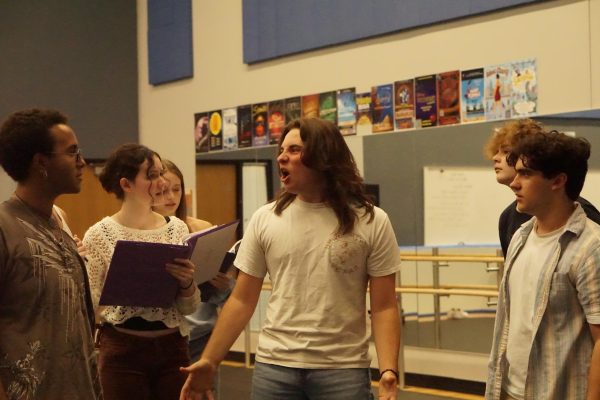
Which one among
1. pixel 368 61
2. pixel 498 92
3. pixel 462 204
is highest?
pixel 368 61

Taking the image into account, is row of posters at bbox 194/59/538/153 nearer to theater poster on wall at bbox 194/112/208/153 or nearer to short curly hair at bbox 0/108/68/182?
theater poster on wall at bbox 194/112/208/153

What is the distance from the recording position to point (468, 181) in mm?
6262

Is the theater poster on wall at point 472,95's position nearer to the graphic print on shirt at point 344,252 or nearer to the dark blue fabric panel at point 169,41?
the dark blue fabric panel at point 169,41

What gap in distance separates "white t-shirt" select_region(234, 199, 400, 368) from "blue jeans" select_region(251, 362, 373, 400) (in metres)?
0.02

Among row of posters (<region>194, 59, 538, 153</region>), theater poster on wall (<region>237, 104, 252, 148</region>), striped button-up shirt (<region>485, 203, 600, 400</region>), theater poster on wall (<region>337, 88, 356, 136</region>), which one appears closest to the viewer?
striped button-up shirt (<region>485, 203, 600, 400</region>)

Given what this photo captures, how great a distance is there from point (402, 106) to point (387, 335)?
182 inches

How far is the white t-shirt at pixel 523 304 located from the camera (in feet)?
8.44

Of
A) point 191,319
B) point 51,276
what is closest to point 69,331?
point 51,276

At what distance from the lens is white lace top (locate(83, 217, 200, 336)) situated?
319 centimetres

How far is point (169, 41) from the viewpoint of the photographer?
9484 millimetres

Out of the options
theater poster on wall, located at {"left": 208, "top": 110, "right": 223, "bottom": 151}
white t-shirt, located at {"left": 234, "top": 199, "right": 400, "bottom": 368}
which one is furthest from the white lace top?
theater poster on wall, located at {"left": 208, "top": 110, "right": 223, "bottom": 151}

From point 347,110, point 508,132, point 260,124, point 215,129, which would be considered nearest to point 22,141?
point 508,132

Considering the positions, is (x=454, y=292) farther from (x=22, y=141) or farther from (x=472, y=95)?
(x=22, y=141)

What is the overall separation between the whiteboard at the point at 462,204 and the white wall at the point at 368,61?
661 millimetres
